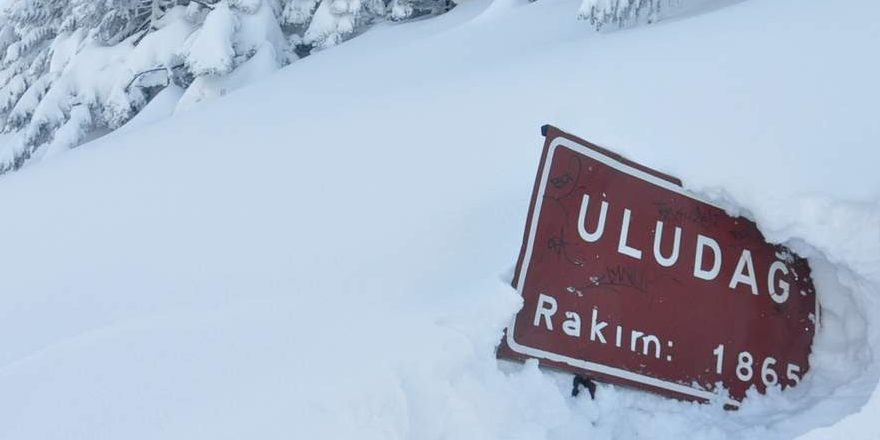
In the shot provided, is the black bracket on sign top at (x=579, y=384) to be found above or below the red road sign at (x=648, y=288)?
below

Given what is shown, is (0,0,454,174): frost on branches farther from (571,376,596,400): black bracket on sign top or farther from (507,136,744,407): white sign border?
(571,376,596,400): black bracket on sign top

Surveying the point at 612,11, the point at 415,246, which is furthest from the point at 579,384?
the point at 612,11

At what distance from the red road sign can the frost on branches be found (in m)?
6.59

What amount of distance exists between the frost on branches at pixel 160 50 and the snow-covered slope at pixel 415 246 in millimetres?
4189

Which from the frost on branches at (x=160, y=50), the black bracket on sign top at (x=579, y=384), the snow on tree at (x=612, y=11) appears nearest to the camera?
the black bracket on sign top at (x=579, y=384)

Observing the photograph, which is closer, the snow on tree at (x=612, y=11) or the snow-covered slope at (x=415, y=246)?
the snow-covered slope at (x=415, y=246)

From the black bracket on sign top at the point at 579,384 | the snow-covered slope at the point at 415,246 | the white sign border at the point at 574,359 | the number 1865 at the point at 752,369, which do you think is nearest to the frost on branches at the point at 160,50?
the snow-covered slope at the point at 415,246

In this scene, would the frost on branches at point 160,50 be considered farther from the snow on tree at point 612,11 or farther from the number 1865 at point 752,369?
the number 1865 at point 752,369

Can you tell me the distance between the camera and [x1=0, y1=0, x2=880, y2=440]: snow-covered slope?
5.53ft

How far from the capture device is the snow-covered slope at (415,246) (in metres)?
1.68

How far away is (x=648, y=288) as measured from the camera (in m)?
1.89

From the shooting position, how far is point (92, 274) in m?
2.57

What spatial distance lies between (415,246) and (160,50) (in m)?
7.48

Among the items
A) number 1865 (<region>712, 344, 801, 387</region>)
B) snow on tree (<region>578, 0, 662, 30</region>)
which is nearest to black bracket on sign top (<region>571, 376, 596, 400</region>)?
number 1865 (<region>712, 344, 801, 387</region>)
